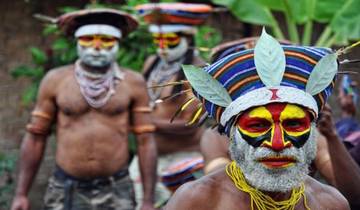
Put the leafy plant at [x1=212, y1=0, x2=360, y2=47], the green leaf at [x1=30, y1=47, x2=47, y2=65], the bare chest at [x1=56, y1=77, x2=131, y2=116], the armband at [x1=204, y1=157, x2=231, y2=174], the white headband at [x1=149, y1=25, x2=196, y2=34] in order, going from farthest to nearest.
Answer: the green leaf at [x1=30, y1=47, x2=47, y2=65]
the leafy plant at [x1=212, y1=0, x2=360, y2=47]
the white headband at [x1=149, y1=25, x2=196, y2=34]
the bare chest at [x1=56, y1=77, x2=131, y2=116]
the armband at [x1=204, y1=157, x2=231, y2=174]

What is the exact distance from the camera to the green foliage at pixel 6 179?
9336 millimetres

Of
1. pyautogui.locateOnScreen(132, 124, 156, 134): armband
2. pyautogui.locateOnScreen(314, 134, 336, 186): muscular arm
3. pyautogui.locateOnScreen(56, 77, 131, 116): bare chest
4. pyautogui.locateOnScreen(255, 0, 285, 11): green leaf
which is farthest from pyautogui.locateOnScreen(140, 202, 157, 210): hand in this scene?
pyautogui.locateOnScreen(255, 0, 285, 11): green leaf

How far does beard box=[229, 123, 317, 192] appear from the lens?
4164 mm

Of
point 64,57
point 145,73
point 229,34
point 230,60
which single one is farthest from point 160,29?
point 230,60

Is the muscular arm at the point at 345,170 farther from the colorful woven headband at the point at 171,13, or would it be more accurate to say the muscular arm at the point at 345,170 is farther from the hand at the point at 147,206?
the colorful woven headband at the point at 171,13

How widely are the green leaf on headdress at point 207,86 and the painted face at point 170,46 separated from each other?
13.3 ft

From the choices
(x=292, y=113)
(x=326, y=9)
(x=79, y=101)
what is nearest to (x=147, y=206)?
(x=79, y=101)

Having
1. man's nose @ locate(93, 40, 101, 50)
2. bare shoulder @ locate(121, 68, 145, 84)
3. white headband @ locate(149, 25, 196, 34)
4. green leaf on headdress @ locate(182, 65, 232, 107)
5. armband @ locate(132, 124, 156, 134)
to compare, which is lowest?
armband @ locate(132, 124, 156, 134)

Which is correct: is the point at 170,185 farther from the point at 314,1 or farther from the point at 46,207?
the point at 314,1

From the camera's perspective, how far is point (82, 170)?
282 inches

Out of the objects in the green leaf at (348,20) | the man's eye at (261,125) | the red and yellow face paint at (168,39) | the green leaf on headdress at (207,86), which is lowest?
the red and yellow face paint at (168,39)

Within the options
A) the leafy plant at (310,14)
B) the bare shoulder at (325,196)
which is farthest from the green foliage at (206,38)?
the bare shoulder at (325,196)

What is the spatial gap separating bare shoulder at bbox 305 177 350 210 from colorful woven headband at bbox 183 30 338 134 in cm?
42

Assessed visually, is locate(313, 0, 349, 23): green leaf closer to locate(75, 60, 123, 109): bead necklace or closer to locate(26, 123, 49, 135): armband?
locate(75, 60, 123, 109): bead necklace
